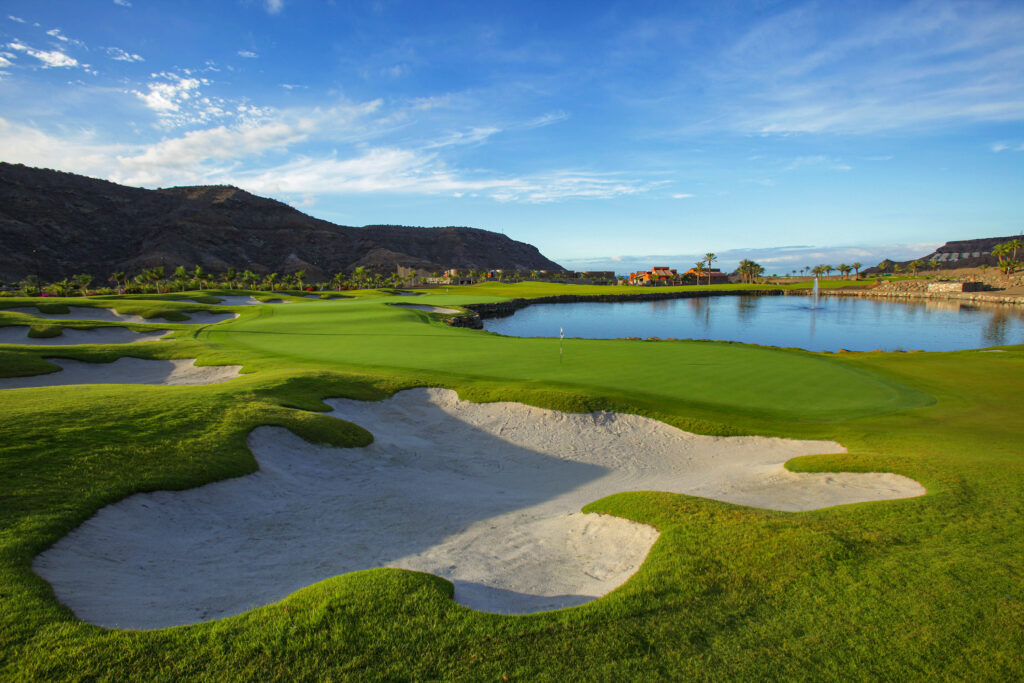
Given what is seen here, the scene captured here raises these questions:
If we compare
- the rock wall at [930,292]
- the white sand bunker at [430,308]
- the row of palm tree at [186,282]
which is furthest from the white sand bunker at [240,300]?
the rock wall at [930,292]

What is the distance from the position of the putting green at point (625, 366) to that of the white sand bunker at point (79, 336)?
3289 millimetres

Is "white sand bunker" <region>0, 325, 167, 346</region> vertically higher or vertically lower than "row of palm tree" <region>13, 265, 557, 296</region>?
lower

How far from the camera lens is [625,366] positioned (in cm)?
2064

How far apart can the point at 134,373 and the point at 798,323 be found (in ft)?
253

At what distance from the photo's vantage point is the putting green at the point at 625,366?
16.2m

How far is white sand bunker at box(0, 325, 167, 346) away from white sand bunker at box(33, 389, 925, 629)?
1978cm

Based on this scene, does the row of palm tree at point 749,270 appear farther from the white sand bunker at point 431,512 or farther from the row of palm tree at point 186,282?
the white sand bunker at point 431,512

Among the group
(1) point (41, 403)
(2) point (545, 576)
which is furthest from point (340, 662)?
(1) point (41, 403)

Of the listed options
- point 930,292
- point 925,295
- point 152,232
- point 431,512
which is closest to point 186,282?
point 152,232

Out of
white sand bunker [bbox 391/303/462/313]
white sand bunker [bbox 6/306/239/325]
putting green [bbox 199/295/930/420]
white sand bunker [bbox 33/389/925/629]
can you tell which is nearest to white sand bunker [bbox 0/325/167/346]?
putting green [bbox 199/295/930/420]

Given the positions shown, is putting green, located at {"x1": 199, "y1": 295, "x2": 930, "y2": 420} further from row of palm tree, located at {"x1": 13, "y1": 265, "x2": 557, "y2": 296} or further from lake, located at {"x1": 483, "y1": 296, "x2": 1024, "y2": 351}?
row of palm tree, located at {"x1": 13, "y1": 265, "x2": 557, "y2": 296}

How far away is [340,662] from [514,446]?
8823 millimetres

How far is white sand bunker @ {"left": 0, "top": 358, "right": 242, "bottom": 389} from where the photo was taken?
16.8m

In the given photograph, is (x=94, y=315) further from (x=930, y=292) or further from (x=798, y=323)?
(x=930, y=292)
